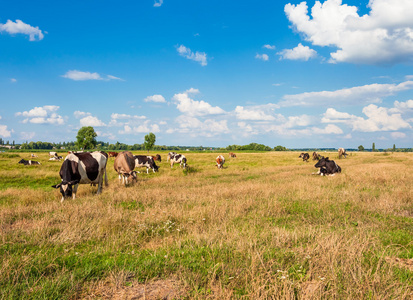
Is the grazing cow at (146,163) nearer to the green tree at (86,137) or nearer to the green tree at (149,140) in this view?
the green tree at (86,137)

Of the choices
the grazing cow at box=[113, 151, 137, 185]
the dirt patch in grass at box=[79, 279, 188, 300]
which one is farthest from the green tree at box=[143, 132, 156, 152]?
the dirt patch in grass at box=[79, 279, 188, 300]

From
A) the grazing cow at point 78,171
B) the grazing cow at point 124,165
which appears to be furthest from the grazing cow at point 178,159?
the grazing cow at point 78,171

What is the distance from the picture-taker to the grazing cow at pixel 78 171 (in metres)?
11.1

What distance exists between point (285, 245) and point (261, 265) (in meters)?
1.35

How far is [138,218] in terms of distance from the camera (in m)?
7.02

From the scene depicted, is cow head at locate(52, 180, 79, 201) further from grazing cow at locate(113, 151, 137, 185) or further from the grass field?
grazing cow at locate(113, 151, 137, 185)

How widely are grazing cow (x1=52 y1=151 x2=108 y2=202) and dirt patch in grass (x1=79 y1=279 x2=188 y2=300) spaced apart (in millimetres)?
8979

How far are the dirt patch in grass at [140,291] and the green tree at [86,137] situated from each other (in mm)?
83872

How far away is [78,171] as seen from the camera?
39.8ft

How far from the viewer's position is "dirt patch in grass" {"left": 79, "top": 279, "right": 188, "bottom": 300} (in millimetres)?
3179

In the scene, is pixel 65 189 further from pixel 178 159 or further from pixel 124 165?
pixel 178 159

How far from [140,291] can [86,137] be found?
278 feet

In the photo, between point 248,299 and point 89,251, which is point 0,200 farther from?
point 248,299

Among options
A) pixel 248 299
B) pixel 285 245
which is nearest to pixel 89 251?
pixel 248 299
